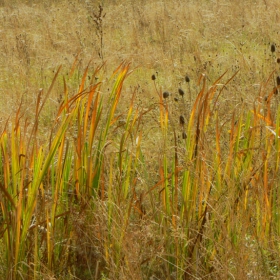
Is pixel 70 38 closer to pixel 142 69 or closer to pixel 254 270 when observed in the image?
pixel 142 69

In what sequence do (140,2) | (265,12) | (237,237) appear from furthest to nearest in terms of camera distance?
(140,2)
(265,12)
(237,237)

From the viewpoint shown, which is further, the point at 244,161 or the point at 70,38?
the point at 70,38

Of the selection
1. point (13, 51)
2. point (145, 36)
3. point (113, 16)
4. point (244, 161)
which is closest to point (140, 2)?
point (113, 16)

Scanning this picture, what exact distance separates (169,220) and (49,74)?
5.00m

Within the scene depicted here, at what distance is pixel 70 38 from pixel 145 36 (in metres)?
1.10

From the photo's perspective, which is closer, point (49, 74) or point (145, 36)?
point (49, 74)

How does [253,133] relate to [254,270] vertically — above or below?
above

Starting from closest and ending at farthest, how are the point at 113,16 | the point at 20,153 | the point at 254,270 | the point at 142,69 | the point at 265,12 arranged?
the point at 254,270, the point at 20,153, the point at 142,69, the point at 265,12, the point at 113,16

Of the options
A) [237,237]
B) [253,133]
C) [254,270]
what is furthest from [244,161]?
[254,270]

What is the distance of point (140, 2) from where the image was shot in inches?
423

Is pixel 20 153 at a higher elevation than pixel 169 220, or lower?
higher

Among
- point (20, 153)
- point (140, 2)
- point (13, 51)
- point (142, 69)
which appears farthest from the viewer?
point (140, 2)

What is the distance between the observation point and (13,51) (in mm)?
7672

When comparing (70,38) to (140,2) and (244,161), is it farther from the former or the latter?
(244,161)
